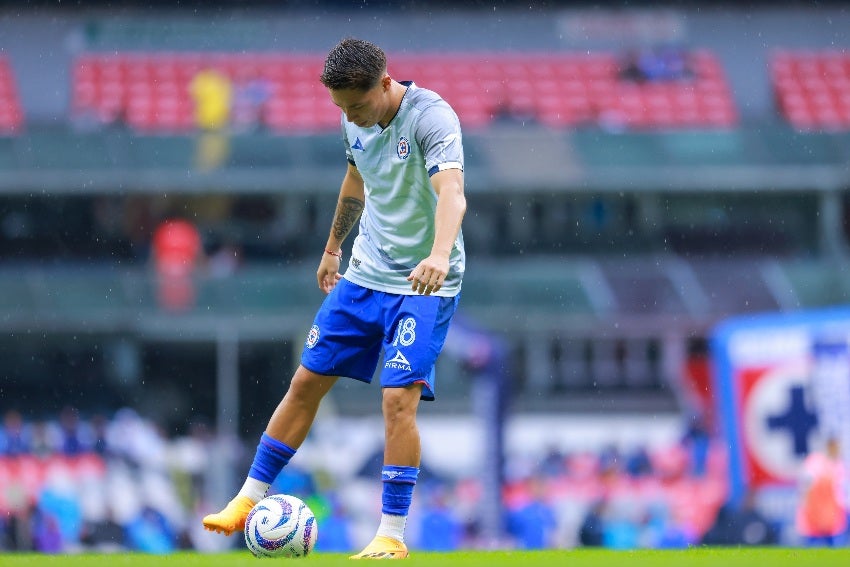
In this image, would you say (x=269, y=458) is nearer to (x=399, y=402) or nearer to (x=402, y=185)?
(x=399, y=402)

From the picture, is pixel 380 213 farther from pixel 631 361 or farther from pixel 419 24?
pixel 419 24

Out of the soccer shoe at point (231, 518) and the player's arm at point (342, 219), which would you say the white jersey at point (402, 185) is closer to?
the player's arm at point (342, 219)

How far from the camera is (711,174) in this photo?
2308cm

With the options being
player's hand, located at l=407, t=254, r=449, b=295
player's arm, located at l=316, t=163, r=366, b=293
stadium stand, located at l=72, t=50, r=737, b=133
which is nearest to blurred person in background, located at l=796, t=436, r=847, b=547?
player's arm, located at l=316, t=163, r=366, b=293

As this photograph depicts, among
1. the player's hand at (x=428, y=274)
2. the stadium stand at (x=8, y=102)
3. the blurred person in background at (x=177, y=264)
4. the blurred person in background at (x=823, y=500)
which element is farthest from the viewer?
the stadium stand at (x=8, y=102)

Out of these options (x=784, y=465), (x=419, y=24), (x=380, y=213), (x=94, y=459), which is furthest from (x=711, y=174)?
(x=380, y=213)

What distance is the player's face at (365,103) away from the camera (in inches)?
201

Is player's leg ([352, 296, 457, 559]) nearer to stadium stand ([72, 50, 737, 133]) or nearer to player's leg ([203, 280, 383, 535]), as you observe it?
player's leg ([203, 280, 383, 535])

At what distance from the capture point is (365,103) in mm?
5145

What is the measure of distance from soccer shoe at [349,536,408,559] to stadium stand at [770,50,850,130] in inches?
817

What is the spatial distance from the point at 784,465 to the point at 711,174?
9.10 metres

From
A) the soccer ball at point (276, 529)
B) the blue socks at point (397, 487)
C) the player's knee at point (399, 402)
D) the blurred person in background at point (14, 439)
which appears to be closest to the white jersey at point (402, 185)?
the player's knee at point (399, 402)

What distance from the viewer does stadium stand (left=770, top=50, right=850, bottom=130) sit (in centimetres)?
2572

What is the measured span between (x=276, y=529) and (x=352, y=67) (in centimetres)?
162
